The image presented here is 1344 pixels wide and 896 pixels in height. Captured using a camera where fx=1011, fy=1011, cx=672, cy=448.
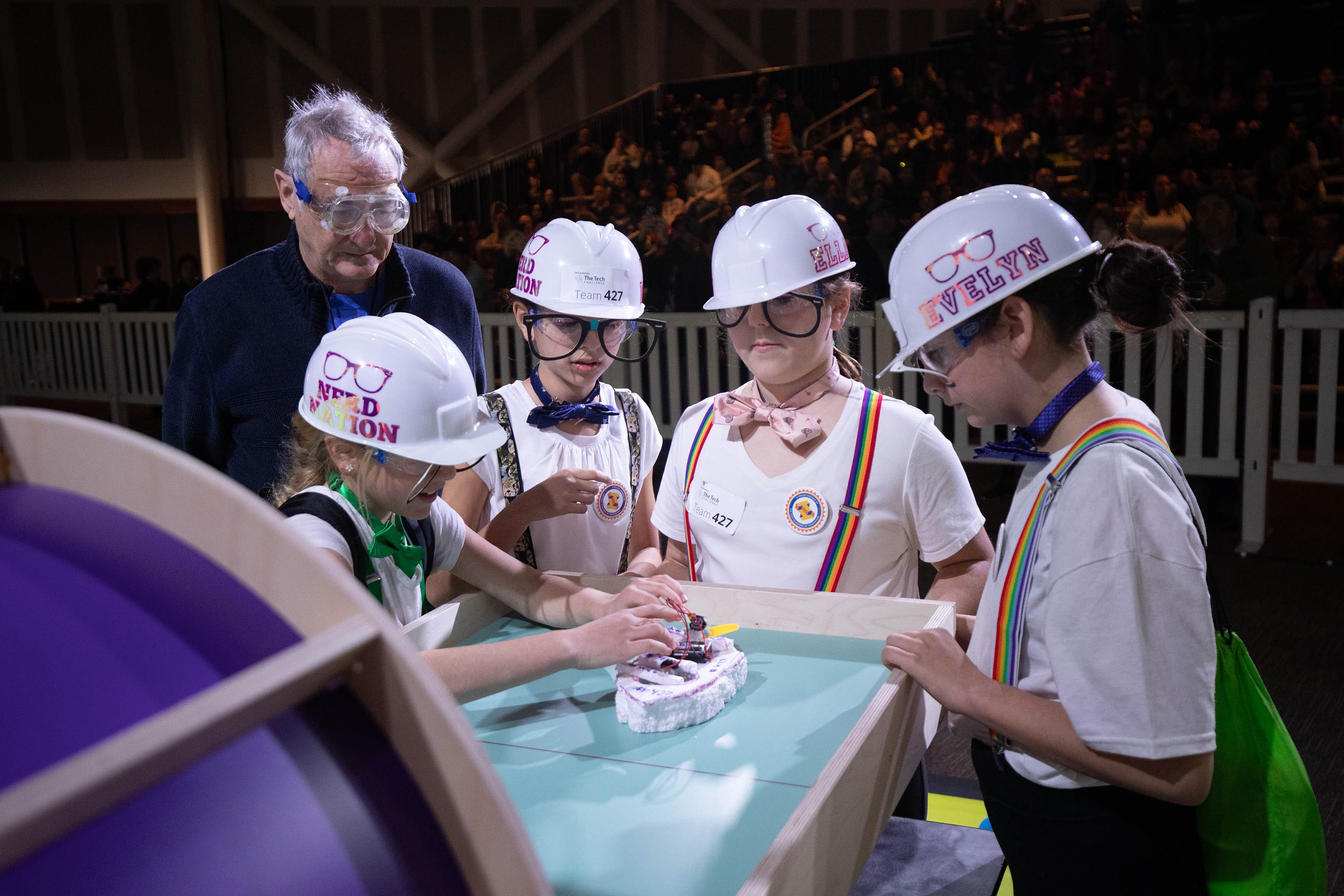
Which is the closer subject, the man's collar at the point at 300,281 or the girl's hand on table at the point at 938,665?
the girl's hand on table at the point at 938,665

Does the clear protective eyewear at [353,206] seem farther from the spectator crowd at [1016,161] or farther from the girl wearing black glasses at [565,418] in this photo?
the spectator crowd at [1016,161]

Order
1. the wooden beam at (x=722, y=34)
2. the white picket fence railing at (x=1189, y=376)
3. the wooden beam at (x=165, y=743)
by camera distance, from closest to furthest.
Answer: the wooden beam at (x=165, y=743) → the white picket fence railing at (x=1189, y=376) → the wooden beam at (x=722, y=34)

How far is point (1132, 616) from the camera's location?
128 cm

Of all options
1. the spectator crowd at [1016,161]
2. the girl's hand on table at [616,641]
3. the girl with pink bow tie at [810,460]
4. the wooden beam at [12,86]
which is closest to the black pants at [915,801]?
the girl with pink bow tie at [810,460]

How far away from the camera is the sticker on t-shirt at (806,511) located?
7.08 ft

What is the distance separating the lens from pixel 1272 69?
1023 cm

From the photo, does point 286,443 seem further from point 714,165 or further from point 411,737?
point 714,165

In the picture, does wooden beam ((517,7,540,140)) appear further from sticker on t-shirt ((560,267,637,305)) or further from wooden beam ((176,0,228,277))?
sticker on t-shirt ((560,267,637,305))

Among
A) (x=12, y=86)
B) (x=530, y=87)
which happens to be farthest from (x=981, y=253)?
(x=12, y=86)

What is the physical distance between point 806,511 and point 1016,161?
8533 mm

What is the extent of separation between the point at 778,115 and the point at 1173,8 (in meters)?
4.36

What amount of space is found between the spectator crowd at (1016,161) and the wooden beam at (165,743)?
667cm

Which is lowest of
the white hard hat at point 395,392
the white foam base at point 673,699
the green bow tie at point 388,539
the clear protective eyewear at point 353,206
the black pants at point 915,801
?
the black pants at point 915,801

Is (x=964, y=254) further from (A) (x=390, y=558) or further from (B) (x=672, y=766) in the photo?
(A) (x=390, y=558)
